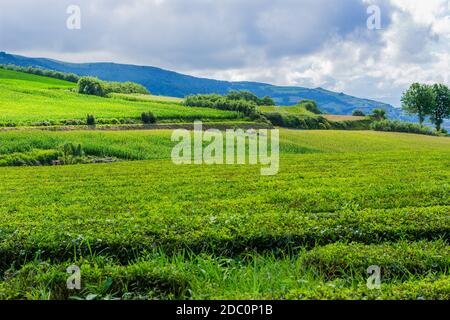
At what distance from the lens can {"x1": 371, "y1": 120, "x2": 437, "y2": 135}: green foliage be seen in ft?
253

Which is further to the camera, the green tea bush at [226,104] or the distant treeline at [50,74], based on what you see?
the distant treeline at [50,74]

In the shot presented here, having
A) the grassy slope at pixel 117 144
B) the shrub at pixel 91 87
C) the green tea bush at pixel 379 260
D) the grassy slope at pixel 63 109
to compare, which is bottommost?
the green tea bush at pixel 379 260

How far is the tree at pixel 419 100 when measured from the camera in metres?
96.1

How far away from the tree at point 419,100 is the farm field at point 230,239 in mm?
86789

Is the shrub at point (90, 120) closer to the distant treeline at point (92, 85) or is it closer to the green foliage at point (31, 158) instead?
the green foliage at point (31, 158)

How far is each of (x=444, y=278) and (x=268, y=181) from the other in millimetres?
10587

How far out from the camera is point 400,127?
77750mm

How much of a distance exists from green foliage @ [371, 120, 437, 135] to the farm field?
6442 centimetres

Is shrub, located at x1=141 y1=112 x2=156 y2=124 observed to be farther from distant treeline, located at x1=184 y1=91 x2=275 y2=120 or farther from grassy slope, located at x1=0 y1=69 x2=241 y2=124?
distant treeline, located at x1=184 y1=91 x2=275 y2=120

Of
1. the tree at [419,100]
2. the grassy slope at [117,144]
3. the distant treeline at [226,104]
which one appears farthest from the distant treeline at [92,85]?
the tree at [419,100]

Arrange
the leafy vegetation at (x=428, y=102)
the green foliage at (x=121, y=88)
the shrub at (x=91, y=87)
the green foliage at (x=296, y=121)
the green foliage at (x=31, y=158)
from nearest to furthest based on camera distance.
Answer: the green foliage at (x=31, y=158), the green foliage at (x=296, y=121), the shrub at (x=91, y=87), the green foliage at (x=121, y=88), the leafy vegetation at (x=428, y=102)

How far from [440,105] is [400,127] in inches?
1089

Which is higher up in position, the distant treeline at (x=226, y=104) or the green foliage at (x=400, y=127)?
the distant treeline at (x=226, y=104)

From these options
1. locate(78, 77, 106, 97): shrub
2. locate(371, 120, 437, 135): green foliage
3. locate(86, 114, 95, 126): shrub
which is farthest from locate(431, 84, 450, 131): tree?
locate(86, 114, 95, 126): shrub
